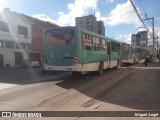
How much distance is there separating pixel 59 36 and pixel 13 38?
30.4 meters

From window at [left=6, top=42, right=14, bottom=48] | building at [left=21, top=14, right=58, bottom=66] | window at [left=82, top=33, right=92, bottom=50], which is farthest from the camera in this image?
building at [left=21, top=14, right=58, bottom=66]

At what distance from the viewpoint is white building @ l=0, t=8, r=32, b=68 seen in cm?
4225

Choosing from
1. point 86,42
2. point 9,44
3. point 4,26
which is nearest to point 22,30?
point 9,44

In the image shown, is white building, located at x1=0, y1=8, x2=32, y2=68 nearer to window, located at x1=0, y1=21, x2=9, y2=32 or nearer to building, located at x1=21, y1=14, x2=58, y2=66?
window, located at x1=0, y1=21, x2=9, y2=32

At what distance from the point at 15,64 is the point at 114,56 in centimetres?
2512

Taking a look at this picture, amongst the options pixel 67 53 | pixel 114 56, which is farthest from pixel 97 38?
pixel 114 56

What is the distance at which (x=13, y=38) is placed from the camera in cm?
4419

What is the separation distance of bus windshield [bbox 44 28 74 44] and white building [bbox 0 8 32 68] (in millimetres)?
26747

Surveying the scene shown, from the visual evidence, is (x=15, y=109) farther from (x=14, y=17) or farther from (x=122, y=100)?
(x=14, y=17)

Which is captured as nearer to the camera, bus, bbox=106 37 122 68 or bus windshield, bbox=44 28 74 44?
bus windshield, bbox=44 28 74 44

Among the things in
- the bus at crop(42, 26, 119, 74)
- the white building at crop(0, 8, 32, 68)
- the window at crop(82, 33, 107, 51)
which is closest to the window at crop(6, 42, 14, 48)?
the white building at crop(0, 8, 32, 68)

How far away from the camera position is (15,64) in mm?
45812

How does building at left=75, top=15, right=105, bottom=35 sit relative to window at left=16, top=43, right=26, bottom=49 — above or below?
above

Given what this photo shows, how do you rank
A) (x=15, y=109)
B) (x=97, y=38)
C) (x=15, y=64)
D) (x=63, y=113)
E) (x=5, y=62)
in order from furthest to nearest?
(x=15, y=64), (x=5, y=62), (x=97, y=38), (x=15, y=109), (x=63, y=113)
